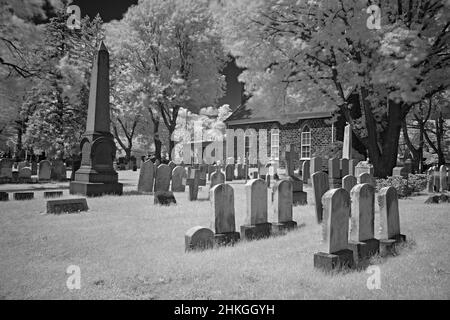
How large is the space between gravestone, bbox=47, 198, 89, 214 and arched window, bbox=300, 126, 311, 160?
913 inches

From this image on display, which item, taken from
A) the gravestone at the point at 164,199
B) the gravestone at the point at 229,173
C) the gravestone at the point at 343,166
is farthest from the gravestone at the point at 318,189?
the gravestone at the point at 229,173

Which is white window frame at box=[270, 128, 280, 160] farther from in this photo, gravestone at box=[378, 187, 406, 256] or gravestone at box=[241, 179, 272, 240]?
gravestone at box=[378, 187, 406, 256]

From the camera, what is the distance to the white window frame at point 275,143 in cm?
3144

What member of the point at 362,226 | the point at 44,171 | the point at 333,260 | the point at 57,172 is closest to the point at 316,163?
the point at 362,226

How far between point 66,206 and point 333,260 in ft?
22.0

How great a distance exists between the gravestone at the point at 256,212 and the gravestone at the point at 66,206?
4.71 meters

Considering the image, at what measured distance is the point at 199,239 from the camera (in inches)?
203

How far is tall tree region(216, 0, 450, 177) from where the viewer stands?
12.2 meters

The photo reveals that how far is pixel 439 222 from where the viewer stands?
7.16 meters

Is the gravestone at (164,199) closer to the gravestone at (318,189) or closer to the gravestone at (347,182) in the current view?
the gravestone at (318,189)

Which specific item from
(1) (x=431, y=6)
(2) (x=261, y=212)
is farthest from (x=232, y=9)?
(2) (x=261, y=212)

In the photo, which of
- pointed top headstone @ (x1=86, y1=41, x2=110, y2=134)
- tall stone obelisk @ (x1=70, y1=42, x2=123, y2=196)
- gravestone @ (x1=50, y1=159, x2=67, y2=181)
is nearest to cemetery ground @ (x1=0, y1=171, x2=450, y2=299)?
tall stone obelisk @ (x1=70, y1=42, x2=123, y2=196)
